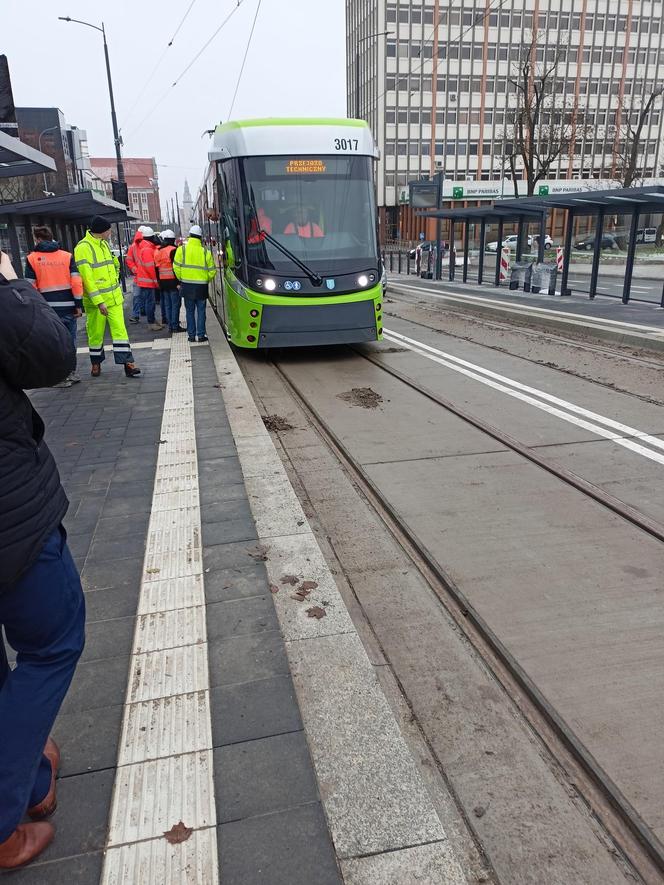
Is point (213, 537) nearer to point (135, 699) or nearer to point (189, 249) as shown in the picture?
point (135, 699)

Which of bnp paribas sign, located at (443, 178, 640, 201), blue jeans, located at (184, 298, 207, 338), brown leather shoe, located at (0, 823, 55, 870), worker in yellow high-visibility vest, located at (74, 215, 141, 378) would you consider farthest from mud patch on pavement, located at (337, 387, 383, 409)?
bnp paribas sign, located at (443, 178, 640, 201)

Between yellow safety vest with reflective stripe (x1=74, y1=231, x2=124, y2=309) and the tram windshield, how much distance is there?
2.05 m

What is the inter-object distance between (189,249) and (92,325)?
3272 millimetres

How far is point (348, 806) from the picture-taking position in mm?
2234

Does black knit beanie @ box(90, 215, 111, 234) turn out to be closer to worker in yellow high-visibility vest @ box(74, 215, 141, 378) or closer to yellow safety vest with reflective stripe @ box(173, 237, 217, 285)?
worker in yellow high-visibility vest @ box(74, 215, 141, 378)

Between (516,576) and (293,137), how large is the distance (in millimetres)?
8071

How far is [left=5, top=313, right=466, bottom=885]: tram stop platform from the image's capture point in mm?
2062

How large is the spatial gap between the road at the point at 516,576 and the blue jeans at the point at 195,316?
14.1ft

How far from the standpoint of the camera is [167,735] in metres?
2.56

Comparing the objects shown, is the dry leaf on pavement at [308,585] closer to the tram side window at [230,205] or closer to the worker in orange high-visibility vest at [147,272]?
the tram side window at [230,205]

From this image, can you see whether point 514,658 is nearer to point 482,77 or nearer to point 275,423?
point 275,423

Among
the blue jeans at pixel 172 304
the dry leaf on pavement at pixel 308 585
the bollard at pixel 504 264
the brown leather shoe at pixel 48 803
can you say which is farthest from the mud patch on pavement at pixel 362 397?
the bollard at pixel 504 264

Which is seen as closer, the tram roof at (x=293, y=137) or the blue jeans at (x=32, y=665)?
the blue jeans at (x=32, y=665)

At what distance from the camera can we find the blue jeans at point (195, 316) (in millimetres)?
12188
